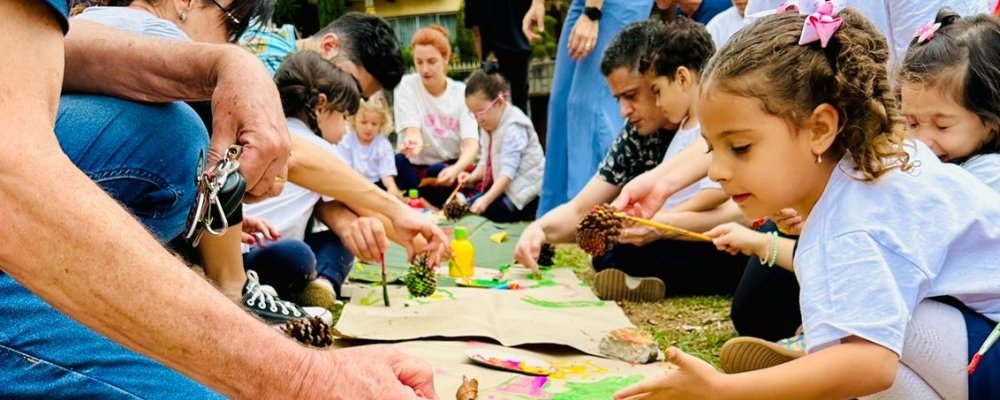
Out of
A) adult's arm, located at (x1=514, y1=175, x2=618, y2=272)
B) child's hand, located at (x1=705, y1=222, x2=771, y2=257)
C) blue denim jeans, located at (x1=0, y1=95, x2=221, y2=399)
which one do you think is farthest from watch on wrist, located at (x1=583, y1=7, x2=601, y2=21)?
blue denim jeans, located at (x1=0, y1=95, x2=221, y2=399)

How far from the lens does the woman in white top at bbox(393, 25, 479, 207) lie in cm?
665

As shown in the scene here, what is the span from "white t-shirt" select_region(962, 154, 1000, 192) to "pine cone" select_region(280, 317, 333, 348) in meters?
1.47

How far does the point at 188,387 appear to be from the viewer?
1197mm

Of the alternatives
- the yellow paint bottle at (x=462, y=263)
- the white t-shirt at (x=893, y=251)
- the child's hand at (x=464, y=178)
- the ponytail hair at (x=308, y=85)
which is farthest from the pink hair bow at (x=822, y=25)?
the child's hand at (x=464, y=178)

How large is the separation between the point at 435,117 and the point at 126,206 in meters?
5.31

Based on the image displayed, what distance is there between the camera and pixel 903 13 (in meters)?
2.61

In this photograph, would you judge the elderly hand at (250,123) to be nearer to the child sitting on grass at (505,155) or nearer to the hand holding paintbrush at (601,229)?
the hand holding paintbrush at (601,229)

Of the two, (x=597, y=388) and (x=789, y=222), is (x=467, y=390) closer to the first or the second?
(x=597, y=388)

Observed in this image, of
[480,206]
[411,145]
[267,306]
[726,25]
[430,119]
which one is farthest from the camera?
[430,119]

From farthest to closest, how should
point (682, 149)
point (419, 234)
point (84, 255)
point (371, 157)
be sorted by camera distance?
point (371, 157) → point (682, 149) → point (419, 234) → point (84, 255)

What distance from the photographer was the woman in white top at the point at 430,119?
6648 millimetres

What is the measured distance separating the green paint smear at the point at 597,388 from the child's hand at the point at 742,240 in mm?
458

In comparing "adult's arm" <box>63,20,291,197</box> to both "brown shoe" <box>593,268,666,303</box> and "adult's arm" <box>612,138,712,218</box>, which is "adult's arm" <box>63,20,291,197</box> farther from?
"brown shoe" <box>593,268,666,303</box>

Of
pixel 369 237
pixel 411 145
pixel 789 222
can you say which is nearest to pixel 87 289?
pixel 789 222
